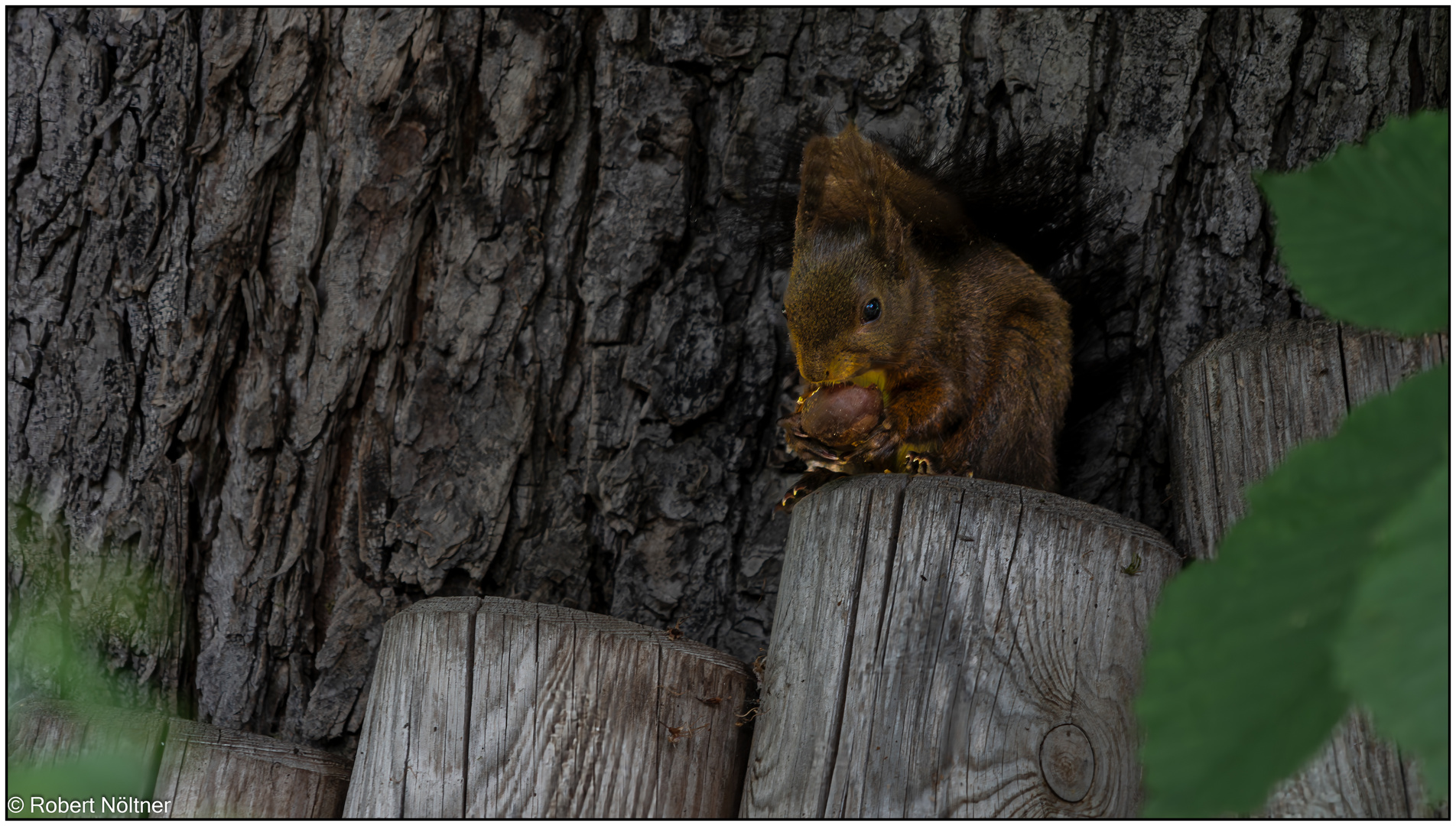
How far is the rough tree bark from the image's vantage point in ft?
5.40

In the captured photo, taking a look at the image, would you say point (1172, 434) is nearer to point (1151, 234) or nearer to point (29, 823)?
point (1151, 234)

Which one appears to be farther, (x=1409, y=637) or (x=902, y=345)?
(x=902, y=345)

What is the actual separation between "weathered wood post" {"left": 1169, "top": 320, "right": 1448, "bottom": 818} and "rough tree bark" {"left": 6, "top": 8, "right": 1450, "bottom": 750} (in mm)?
660

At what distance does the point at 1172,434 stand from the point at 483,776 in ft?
3.24

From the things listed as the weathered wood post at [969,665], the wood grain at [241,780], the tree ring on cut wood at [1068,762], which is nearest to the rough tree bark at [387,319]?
the wood grain at [241,780]

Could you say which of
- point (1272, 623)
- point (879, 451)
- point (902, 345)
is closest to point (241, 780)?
point (879, 451)

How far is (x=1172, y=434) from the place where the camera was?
129 centimetres

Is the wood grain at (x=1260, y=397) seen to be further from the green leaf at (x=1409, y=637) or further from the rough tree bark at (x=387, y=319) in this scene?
the green leaf at (x=1409, y=637)

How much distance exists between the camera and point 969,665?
1.03 metres

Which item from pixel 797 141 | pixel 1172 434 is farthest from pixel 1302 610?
pixel 797 141

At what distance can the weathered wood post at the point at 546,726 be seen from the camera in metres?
1.13

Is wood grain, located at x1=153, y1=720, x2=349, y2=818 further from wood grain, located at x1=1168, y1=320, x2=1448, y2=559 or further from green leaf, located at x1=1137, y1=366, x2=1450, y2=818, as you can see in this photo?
green leaf, located at x1=1137, y1=366, x2=1450, y2=818

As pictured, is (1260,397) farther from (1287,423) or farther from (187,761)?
(187,761)

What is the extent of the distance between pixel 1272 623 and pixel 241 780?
1385mm
